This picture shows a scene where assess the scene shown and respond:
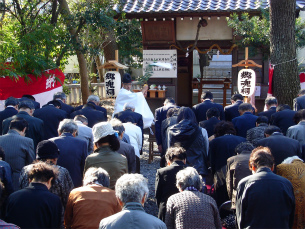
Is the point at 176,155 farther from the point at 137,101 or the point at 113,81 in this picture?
the point at 113,81

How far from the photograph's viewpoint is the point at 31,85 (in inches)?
402

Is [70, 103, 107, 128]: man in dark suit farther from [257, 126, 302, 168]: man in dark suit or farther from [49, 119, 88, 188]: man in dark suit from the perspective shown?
[257, 126, 302, 168]: man in dark suit

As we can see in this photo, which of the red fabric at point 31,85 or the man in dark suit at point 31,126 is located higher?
the red fabric at point 31,85

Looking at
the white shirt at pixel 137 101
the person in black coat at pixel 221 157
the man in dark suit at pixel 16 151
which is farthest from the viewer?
the white shirt at pixel 137 101

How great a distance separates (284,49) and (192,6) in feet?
13.1

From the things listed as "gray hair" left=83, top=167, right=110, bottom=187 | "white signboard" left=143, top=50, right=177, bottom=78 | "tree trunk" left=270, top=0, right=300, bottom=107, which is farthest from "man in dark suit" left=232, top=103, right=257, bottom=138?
"white signboard" left=143, top=50, right=177, bottom=78

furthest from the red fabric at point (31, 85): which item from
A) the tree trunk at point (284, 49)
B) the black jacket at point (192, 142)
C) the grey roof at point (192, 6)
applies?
the tree trunk at point (284, 49)

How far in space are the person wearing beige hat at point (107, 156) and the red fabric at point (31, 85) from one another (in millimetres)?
5761

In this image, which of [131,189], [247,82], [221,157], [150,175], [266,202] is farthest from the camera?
[247,82]

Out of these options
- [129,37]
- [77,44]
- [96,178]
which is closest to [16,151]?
[96,178]

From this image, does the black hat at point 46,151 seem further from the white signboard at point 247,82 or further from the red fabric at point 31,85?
the white signboard at point 247,82

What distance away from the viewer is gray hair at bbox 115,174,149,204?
10.7 feet

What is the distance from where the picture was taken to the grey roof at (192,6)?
12.1 metres

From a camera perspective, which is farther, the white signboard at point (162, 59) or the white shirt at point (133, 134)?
the white signboard at point (162, 59)
